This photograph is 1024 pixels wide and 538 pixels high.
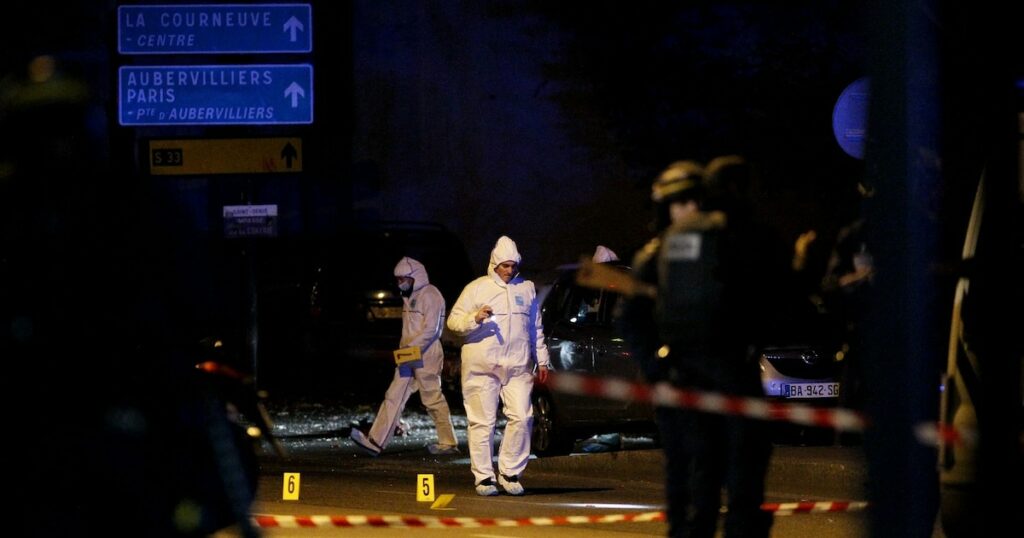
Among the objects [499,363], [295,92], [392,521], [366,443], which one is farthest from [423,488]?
[295,92]

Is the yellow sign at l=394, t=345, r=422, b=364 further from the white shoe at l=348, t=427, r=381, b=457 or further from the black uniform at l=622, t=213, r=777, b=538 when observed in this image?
the black uniform at l=622, t=213, r=777, b=538

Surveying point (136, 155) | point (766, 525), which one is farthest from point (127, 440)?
point (136, 155)

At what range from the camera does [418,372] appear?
14.9 metres

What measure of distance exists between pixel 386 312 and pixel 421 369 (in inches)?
249

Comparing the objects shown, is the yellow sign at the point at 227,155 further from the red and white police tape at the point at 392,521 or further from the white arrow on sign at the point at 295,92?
the red and white police tape at the point at 392,521

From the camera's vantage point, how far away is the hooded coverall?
14.7m

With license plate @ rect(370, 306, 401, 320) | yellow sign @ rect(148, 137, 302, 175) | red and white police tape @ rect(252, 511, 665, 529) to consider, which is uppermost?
yellow sign @ rect(148, 137, 302, 175)

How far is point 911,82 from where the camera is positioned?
4.65 meters

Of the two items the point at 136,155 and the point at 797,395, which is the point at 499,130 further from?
the point at 797,395

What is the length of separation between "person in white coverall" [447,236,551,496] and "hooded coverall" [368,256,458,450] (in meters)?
3.24

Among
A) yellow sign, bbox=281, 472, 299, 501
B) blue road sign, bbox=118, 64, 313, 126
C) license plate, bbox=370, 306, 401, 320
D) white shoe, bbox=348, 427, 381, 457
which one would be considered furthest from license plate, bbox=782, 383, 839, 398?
blue road sign, bbox=118, 64, 313, 126

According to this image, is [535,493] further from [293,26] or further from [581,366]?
[293,26]

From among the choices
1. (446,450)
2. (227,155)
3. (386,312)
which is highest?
(227,155)

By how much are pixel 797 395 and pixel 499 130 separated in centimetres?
1376
